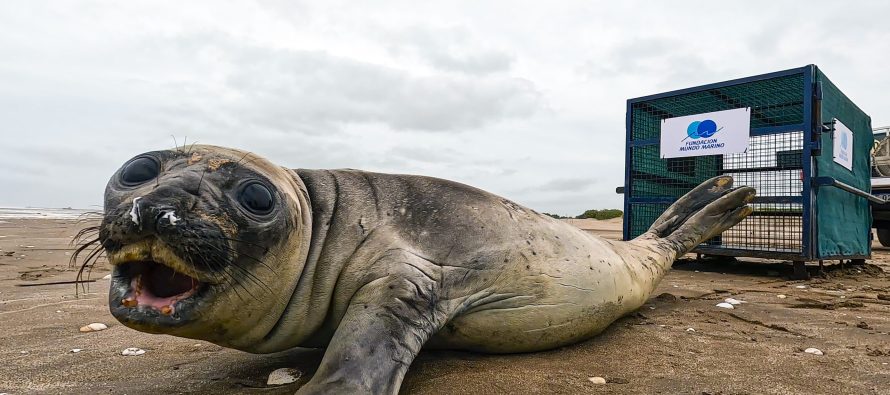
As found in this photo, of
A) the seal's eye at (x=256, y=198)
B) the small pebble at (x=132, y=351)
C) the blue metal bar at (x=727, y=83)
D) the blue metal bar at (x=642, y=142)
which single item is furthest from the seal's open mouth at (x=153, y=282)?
the blue metal bar at (x=642, y=142)

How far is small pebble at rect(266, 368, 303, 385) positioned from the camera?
2234 millimetres

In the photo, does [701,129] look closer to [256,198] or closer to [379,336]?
[379,336]

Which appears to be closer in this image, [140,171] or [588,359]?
[140,171]

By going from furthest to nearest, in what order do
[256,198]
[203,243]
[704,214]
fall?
[704,214], [256,198], [203,243]

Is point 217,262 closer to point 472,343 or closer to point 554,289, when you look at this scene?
point 472,343

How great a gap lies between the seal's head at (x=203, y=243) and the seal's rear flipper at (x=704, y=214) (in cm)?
323

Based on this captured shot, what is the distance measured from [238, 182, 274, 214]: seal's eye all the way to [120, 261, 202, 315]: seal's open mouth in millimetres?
312

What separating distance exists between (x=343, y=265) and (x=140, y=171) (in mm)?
839

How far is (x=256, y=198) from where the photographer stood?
2031 mm

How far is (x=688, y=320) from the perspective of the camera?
3484 millimetres

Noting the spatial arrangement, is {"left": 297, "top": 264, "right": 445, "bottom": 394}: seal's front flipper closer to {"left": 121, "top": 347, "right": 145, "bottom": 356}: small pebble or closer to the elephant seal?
the elephant seal

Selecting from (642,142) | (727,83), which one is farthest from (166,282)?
(642,142)

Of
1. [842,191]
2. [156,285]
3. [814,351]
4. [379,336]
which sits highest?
[842,191]

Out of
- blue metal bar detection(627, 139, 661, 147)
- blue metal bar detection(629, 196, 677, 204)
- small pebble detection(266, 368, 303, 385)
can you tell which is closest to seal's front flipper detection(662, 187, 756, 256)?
blue metal bar detection(629, 196, 677, 204)
